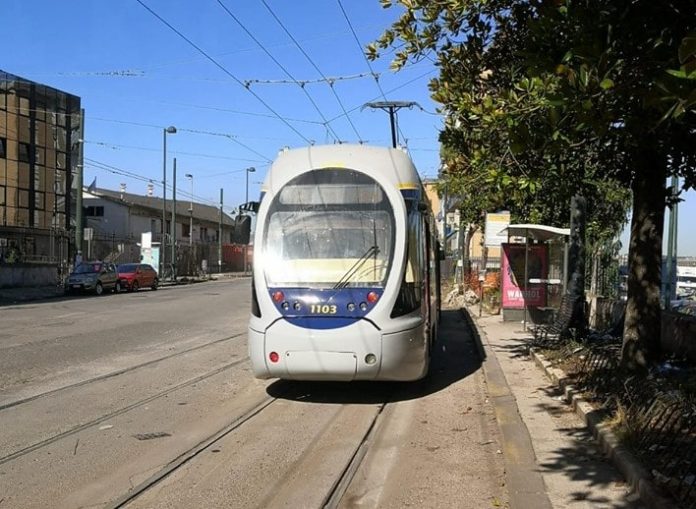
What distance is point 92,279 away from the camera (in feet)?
106

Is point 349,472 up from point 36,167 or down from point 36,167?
down

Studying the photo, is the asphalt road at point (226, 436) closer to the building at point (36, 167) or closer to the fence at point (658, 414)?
the fence at point (658, 414)

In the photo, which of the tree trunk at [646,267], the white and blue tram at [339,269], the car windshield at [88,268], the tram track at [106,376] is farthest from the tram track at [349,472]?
the car windshield at [88,268]

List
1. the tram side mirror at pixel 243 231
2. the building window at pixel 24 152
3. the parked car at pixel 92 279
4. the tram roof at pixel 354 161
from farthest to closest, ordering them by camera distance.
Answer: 1. the building window at pixel 24 152
2. the parked car at pixel 92 279
3. the tram side mirror at pixel 243 231
4. the tram roof at pixel 354 161

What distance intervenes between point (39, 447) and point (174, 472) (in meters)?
1.55

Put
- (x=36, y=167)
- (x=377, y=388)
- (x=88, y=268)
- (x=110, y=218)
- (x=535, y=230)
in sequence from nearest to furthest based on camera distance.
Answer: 1. (x=377, y=388)
2. (x=535, y=230)
3. (x=88, y=268)
4. (x=36, y=167)
5. (x=110, y=218)

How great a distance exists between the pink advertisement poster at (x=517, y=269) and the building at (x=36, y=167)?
29363mm

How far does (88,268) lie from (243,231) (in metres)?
26.2

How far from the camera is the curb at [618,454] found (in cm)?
452

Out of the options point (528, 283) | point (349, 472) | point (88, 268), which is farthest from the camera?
point (88, 268)

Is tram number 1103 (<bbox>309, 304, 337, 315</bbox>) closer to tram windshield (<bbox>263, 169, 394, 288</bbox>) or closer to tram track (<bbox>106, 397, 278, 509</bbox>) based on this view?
tram windshield (<bbox>263, 169, 394, 288</bbox>)

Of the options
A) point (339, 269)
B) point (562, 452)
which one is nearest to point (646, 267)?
point (562, 452)

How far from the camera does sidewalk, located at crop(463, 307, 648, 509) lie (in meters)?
4.91

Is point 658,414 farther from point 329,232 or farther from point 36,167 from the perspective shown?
point 36,167
